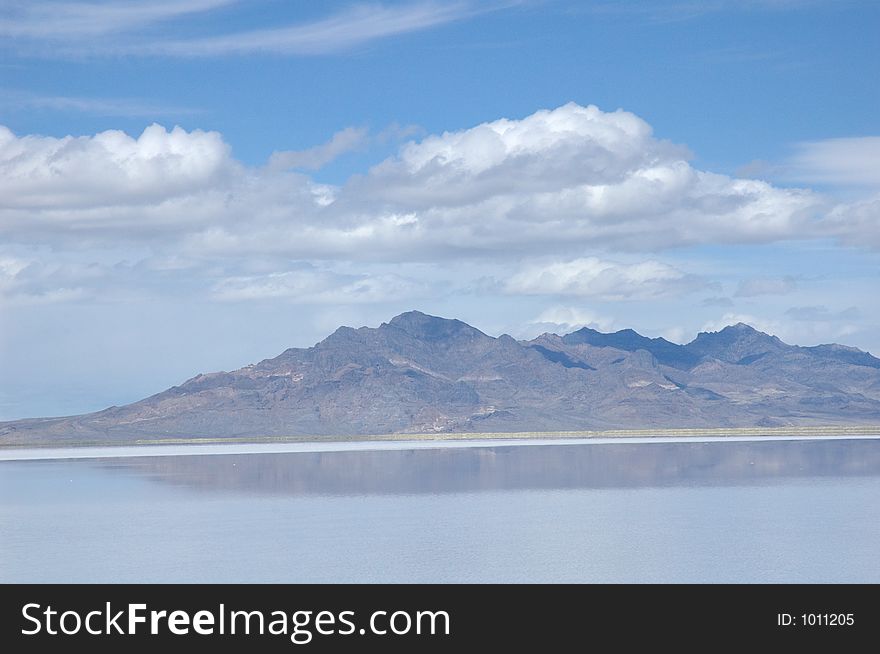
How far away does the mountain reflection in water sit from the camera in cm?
12344

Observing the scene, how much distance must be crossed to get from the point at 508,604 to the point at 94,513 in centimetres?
5640

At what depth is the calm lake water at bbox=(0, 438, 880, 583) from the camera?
2434 inches

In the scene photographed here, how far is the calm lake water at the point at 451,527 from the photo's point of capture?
203ft

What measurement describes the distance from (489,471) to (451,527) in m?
69.8

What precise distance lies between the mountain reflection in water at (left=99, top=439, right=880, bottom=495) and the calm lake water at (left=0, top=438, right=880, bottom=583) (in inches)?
23.9

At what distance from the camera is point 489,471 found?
492 feet

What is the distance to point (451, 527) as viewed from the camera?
264ft

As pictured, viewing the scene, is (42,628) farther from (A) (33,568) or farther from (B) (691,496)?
(B) (691,496)

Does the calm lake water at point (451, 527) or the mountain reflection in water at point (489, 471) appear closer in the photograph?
the calm lake water at point (451, 527)

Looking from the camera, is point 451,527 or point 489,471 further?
point 489,471

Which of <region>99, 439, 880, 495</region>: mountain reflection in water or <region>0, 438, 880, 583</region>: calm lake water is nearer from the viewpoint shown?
<region>0, 438, 880, 583</region>: calm lake water

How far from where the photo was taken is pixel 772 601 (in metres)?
50.4

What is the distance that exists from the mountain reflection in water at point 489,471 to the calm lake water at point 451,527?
0.61 meters

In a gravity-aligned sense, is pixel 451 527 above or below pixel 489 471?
above
